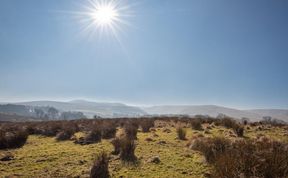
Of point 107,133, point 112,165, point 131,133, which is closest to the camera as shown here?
point 112,165

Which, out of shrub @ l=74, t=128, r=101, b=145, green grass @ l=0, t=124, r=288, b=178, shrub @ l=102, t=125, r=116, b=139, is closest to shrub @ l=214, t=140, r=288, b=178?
green grass @ l=0, t=124, r=288, b=178

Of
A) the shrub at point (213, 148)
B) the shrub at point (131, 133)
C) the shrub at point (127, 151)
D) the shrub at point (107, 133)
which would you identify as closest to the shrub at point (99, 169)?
the shrub at point (127, 151)

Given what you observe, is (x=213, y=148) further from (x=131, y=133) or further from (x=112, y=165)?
(x=131, y=133)

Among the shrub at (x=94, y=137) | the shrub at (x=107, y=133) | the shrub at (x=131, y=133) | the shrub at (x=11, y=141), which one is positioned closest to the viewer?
the shrub at (x=11, y=141)

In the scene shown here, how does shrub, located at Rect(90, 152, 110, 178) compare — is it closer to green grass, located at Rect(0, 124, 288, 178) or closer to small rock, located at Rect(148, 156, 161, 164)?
green grass, located at Rect(0, 124, 288, 178)

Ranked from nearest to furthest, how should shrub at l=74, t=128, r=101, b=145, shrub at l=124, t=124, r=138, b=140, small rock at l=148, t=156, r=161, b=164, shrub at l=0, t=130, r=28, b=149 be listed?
small rock at l=148, t=156, r=161, b=164 < shrub at l=0, t=130, r=28, b=149 < shrub at l=74, t=128, r=101, b=145 < shrub at l=124, t=124, r=138, b=140

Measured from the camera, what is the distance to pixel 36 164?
9.50 metres

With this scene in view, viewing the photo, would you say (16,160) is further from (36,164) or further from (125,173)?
(125,173)

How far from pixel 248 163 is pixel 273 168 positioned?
1.77 ft

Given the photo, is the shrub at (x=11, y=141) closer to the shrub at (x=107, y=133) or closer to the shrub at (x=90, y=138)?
the shrub at (x=90, y=138)

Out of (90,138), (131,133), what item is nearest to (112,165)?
(90,138)

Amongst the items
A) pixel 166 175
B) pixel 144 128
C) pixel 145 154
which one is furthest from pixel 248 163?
pixel 144 128

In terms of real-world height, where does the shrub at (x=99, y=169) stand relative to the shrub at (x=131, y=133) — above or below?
below

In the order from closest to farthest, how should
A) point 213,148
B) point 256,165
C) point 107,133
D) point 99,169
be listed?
point 256,165 → point 99,169 → point 213,148 → point 107,133
